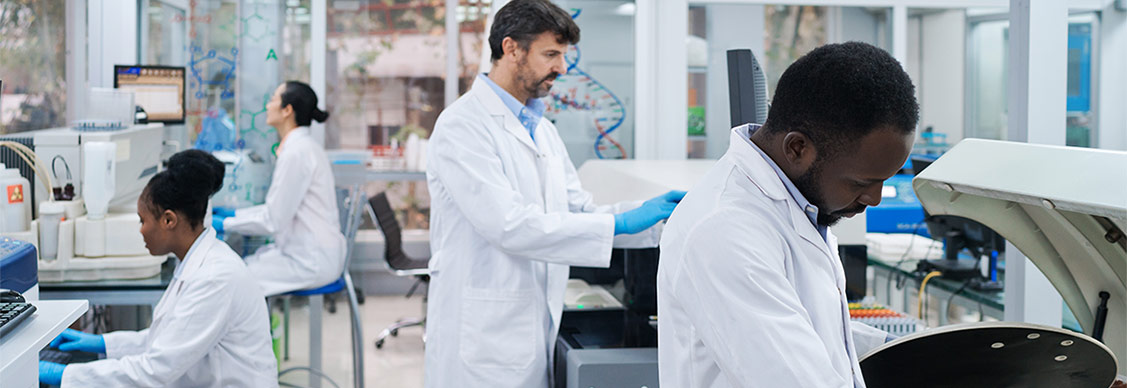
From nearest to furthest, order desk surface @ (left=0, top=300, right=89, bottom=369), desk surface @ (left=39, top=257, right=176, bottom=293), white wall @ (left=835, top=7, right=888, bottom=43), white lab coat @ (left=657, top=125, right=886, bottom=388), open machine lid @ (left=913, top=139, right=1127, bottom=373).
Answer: white lab coat @ (left=657, top=125, right=886, bottom=388)
open machine lid @ (left=913, top=139, right=1127, bottom=373)
desk surface @ (left=0, top=300, right=89, bottom=369)
desk surface @ (left=39, top=257, right=176, bottom=293)
white wall @ (left=835, top=7, right=888, bottom=43)

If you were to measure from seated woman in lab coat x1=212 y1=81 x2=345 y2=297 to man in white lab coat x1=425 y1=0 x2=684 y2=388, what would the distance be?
1.43 m

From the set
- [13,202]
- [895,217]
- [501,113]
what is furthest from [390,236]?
[501,113]

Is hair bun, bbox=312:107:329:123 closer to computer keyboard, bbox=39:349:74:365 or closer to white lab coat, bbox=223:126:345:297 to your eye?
white lab coat, bbox=223:126:345:297

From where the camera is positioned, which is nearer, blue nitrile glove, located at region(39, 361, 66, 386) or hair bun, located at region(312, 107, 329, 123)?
blue nitrile glove, located at region(39, 361, 66, 386)

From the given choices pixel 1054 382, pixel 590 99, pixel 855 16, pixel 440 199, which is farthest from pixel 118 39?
pixel 1054 382

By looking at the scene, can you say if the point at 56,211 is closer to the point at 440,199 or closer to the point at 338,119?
the point at 440,199

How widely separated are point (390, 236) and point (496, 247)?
267 cm

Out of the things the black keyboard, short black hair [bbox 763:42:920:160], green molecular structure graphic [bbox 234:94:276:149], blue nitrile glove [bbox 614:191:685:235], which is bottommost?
the black keyboard

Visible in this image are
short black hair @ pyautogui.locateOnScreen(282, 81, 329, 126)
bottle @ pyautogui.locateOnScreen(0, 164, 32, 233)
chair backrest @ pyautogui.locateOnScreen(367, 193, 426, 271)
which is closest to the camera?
bottle @ pyautogui.locateOnScreen(0, 164, 32, 233)

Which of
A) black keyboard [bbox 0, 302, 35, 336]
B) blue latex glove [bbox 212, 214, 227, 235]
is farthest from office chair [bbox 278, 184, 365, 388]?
black keyboard [bbox 0, 302, 35, 336]

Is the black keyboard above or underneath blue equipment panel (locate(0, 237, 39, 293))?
underneath

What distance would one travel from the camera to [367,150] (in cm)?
605

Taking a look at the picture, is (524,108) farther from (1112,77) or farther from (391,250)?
(1112,77)

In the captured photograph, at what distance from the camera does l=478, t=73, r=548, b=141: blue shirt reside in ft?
7.22
